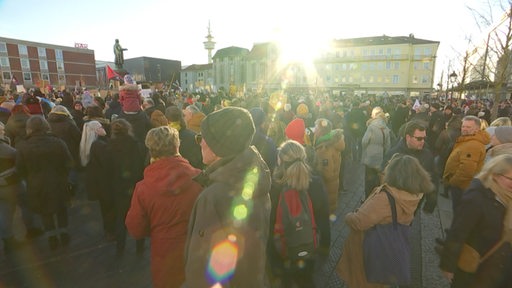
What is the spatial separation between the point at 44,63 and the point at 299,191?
265 feet

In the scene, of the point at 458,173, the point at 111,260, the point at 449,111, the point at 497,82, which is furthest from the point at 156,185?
the point at 497,82

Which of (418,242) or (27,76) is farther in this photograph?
(27,76)

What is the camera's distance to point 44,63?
Answer: 64.2 m

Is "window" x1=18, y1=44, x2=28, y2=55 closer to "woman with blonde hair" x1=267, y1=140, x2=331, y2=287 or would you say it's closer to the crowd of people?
the crowd of people

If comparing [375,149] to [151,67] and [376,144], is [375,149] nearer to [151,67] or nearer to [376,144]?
[376,144]

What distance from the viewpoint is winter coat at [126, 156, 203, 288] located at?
227cm

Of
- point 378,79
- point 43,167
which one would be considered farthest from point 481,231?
point 378,79

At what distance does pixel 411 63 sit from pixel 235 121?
77.2 m

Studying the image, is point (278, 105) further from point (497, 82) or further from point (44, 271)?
point (497, 82)

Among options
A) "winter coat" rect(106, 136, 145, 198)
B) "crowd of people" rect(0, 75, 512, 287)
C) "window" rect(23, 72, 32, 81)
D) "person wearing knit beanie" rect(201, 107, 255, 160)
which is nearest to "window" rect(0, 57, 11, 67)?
"window" rect(23, 72, 32, 81)

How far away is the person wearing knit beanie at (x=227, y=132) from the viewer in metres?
1.55

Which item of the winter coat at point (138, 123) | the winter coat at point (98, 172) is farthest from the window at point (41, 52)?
the winter coat at point (98, 172)

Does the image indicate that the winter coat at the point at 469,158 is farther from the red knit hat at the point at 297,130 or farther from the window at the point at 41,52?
the window at the point at 41,52

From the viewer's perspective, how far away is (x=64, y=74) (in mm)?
66812
